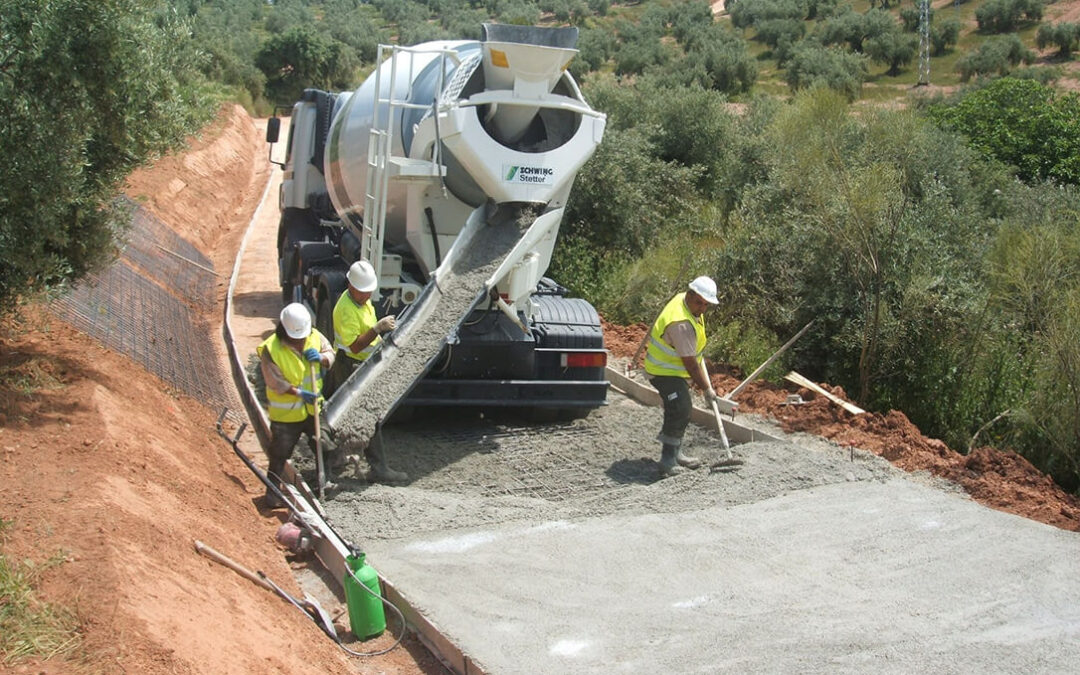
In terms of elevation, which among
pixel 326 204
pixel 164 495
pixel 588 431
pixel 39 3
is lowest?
pixel 588 431

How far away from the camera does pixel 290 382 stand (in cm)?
793

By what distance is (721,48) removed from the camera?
40188mm

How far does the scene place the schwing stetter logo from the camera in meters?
8.84

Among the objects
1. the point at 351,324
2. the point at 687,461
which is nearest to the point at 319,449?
the point at 351,324

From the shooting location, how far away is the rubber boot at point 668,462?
8688 millimetres

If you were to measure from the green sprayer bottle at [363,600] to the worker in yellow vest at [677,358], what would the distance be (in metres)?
3.32

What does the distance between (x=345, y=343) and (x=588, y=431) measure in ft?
8.51

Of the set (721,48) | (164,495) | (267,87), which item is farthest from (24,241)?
(267,87)

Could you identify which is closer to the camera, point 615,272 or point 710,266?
point 710,266

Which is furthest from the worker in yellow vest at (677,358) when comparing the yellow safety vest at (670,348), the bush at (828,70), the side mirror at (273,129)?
the bush at (828,70)

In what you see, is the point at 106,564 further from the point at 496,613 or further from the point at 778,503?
the point at 778,503

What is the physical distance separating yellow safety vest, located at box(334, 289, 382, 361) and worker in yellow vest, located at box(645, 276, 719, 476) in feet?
7.86

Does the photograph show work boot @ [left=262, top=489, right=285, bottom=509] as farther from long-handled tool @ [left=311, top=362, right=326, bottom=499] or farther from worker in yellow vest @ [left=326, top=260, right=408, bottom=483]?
worker in yellow vest @ [left=326, top=260, right=408, bottom=483]

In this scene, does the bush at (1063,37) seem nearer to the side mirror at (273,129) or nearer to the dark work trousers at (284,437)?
the side mirror at (273,129)
